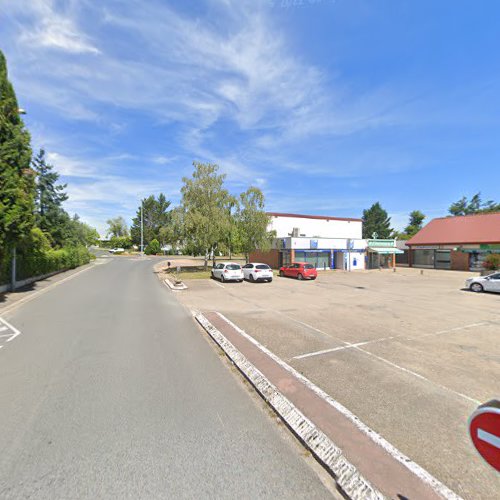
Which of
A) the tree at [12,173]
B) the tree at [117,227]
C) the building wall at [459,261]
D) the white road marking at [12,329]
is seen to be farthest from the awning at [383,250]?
the tree at [117,227]

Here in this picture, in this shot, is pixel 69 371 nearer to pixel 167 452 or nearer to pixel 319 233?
pixel 167 452

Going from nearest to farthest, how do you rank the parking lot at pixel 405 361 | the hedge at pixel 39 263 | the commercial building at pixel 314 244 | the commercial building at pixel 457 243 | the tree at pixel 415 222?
1. the parking lot at pixel 405 361
2. the hedge at pixel 39 263
3. the commercial building at pixel 314 244
4. the commercial building at pixel 457 243
5. the tree at pixel 415 222

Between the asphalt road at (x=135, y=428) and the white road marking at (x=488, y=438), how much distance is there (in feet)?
6.46

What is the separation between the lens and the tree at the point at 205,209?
92.0 ft

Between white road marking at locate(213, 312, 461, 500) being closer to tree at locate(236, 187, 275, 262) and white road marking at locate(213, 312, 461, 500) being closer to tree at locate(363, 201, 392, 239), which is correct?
tree at locate(236, 187, 275, 262)

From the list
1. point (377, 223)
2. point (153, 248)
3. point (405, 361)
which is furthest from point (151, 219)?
point (405, 361)

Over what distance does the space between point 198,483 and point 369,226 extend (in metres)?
82.4

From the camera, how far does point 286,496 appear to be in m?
2.76

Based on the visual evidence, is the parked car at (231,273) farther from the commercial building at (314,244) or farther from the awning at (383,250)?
the awning at (383,250)

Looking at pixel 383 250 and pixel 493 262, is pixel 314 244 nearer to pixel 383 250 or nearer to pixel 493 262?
pixel 383 250

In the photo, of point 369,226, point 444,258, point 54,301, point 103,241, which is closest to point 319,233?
point 444,258

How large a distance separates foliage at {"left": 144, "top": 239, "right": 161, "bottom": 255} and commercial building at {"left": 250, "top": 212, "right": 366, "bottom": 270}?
134ft

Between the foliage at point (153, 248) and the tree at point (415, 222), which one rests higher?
the tree at point (415, 222)

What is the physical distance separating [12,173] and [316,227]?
32.7m
